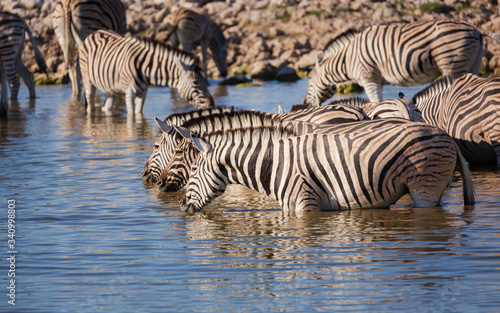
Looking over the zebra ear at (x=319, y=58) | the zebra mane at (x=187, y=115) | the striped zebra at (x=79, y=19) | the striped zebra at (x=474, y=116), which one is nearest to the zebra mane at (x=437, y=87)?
the striped zebra at (x=474, y=116)

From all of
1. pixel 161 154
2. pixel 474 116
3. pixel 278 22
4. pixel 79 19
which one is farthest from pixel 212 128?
pixel 278 22

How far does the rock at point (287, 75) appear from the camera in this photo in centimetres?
2958

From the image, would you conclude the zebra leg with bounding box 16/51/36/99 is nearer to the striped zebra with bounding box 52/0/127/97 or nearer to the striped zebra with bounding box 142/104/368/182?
the striped zebra with bounding box 52/0/127/97

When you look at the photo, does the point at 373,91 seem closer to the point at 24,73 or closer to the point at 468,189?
the point at 468,189

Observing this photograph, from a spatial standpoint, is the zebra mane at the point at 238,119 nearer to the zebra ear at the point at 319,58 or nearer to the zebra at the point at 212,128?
the zebra at the point at 212,128

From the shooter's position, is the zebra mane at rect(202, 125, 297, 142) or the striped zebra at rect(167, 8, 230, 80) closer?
the zebra mane at rect(202, 125, 297, 142)

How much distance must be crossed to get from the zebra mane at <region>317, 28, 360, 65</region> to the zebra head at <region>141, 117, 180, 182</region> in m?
6.62

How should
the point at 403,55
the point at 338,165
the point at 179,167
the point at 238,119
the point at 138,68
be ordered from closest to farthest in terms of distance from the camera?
1. the point at 338,165
2. the point at 238,119
3. the point at 179,167
4. the point at 403,55
5. the point at 138,68

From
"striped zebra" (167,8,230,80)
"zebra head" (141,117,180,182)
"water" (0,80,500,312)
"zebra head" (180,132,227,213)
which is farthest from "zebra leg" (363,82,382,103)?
"striped zebra" (167,8,230,80)

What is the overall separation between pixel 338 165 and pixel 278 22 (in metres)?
28.3

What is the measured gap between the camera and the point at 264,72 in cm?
3048

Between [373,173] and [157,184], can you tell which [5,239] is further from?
[373,173]

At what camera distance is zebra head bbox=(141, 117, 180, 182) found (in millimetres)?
10787

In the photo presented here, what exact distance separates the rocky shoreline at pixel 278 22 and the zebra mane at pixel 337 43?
43.5 ft
